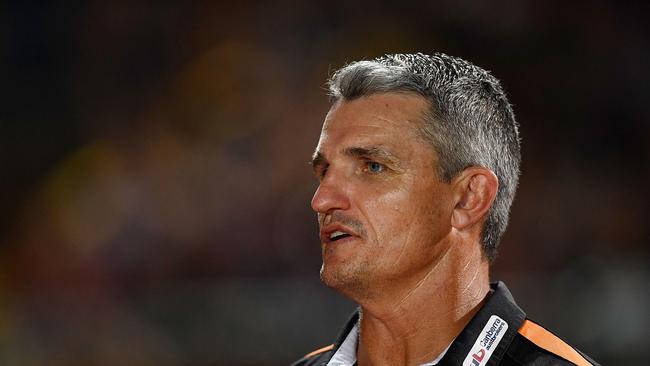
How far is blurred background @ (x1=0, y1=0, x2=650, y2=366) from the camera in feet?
17.4

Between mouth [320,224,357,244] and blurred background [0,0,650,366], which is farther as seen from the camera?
blurred background [0,0,650,366]

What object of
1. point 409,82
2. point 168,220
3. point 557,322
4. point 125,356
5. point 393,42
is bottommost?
point 125,356

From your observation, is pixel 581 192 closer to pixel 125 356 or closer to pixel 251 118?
pixel 251 118

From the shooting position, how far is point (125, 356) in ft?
17.5

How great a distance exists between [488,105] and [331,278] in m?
0.50

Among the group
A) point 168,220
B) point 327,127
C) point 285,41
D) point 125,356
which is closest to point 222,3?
point 285,41

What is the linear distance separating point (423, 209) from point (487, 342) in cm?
30

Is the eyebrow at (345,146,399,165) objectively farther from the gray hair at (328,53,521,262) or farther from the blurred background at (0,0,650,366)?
the blurred background at (0,0,650,366)

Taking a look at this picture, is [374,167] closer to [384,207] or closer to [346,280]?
[384,207]

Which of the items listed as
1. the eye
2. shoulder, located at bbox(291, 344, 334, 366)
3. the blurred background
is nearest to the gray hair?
the eye

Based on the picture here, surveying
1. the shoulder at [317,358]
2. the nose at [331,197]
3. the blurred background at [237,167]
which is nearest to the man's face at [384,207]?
the nose at [331,197]

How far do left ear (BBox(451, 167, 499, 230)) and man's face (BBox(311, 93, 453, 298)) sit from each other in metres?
0.02

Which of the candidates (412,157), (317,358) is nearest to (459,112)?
(412,157)

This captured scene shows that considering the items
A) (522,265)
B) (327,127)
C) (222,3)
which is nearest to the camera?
(327,127)
